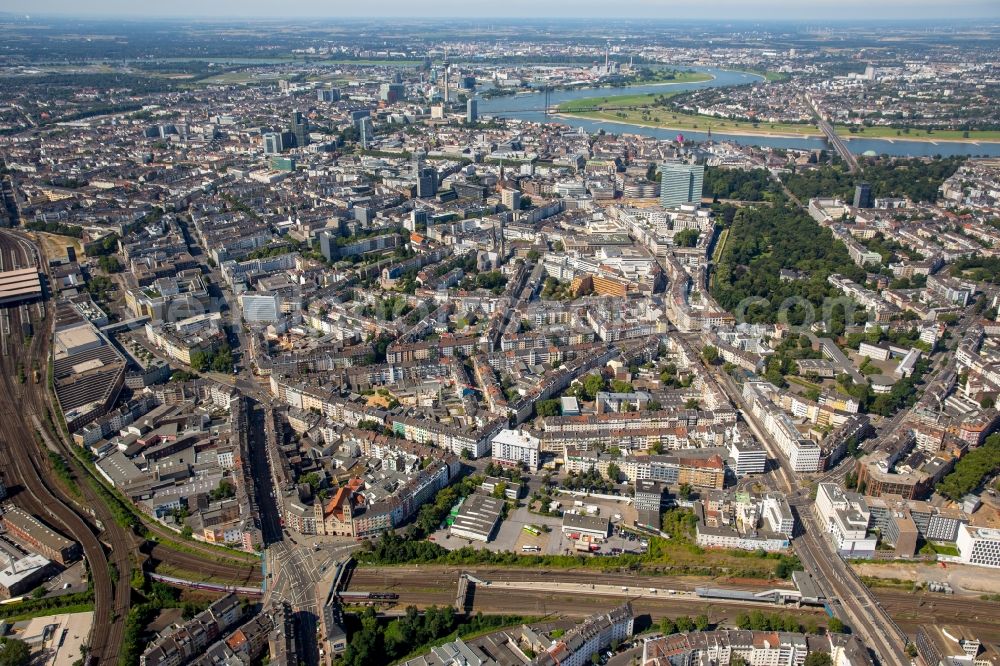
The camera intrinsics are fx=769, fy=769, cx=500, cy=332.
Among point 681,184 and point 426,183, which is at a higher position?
point 681,184

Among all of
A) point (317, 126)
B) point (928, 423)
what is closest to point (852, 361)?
point (928, 423)

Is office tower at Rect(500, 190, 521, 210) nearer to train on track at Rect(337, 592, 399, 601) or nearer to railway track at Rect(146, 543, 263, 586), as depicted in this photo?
railway track at Rect(146, 543, 263, 586)

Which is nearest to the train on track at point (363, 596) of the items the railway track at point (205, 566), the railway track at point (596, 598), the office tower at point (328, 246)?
the railway track at point (596, 598)

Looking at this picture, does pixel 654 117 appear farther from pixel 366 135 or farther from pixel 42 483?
pixel 42 483

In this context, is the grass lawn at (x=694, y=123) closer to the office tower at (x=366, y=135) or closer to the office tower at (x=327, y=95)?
the office tower at (x=327, y=95)

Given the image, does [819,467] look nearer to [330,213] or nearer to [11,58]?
[330,213]

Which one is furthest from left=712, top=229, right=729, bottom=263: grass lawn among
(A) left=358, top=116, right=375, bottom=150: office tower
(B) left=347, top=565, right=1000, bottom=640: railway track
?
(A) left=358, top=116, right=375, bottom=150: office tower

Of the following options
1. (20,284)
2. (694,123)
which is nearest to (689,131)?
(694,123)
